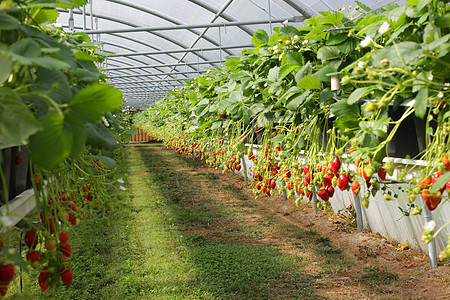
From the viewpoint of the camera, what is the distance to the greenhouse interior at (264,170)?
787mm

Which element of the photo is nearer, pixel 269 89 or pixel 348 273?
pixel 269 89

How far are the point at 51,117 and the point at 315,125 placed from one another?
1.96 meters

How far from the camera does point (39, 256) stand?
105 cm

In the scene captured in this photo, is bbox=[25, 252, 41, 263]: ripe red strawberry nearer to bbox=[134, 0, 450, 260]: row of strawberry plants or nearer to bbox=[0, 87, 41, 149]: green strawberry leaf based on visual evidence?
bbox=[0, 87, 41, 149]: green strawberry leaf

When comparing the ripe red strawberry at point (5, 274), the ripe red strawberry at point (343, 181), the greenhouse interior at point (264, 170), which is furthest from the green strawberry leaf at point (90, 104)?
the ripe red strawberry at point (343, 181)

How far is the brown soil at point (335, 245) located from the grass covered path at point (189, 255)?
35 millimetres

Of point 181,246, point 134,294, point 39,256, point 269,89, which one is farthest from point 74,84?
point 181,246

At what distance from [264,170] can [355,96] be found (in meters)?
1.80

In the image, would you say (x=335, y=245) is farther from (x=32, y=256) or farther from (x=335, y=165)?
(x=32, y=256)

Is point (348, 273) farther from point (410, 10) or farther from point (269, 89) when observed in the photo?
point (410, 10)

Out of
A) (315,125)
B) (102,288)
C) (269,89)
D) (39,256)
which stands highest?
(269,89)

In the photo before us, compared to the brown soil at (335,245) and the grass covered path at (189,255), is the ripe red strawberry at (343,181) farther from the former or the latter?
the brown soil at (335,245)

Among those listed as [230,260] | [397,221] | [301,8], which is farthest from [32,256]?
[301,8]

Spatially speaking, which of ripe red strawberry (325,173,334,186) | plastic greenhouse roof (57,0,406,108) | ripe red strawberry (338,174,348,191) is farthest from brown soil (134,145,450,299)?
plastic greenhouse roof (57,0,406,108)
